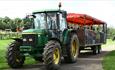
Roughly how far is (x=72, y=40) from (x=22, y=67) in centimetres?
330

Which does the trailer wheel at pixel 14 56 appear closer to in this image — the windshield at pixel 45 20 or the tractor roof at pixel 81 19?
the windshield at pixel 45 20

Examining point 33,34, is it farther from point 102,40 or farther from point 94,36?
point 102,40

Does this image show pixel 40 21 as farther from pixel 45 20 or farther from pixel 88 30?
pixel 88 30

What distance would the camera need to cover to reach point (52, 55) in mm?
14969

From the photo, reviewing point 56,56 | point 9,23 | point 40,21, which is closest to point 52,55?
point 56,56

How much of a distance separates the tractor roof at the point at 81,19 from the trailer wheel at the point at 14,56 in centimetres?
808

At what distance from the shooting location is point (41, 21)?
58.0 feet

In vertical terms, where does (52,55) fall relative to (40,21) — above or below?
below

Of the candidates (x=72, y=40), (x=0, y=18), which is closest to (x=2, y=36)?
(x=72, y=40)

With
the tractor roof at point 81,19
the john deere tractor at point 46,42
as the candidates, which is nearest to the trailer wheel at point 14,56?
the john deere tractor at point 46,42

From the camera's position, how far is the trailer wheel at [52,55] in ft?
48.7

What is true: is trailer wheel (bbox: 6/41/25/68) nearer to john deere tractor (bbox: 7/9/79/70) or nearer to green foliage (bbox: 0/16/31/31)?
john deere tractor (bbox: 7/9/79/70)

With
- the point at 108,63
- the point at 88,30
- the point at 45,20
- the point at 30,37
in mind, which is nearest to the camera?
the point at 30,37

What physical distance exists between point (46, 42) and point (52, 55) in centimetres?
151
